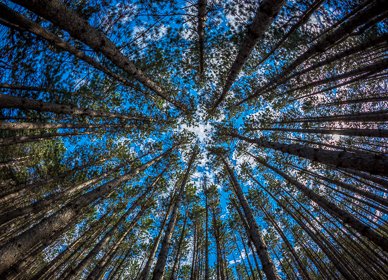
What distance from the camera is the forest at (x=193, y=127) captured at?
423 centimetres

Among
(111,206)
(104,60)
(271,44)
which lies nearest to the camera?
(104,60)

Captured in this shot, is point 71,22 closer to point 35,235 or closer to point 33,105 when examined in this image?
point 33,105

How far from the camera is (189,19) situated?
19.4 feet

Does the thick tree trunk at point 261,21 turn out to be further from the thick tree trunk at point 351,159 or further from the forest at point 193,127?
the thick tree trunk at point 351,159

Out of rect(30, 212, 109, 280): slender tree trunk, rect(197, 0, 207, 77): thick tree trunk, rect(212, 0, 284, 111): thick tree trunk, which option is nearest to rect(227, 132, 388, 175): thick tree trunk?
rect(212, 0, 284, 111): thick tree trunk

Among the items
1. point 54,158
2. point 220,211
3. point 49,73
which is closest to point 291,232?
point 220,211

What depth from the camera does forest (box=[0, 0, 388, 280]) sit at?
13.9 ft

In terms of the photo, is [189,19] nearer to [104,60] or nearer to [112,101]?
[104,60]

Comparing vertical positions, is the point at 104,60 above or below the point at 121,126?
below

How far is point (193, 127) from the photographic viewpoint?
500 inches

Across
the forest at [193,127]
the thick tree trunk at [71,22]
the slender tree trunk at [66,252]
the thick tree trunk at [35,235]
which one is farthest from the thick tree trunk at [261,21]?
the slender tree trunk at [66,252]

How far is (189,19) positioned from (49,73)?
495 centimetres

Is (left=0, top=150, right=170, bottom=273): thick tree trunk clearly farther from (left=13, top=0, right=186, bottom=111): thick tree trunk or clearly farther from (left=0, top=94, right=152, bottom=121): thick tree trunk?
(left=13, top=0, right=186, bottom=111): thick tree trunk

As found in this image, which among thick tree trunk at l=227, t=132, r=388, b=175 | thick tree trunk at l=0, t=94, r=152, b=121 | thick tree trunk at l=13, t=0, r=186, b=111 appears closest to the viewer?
thick tree trunk at l=227, t=132, r=388, b=175
